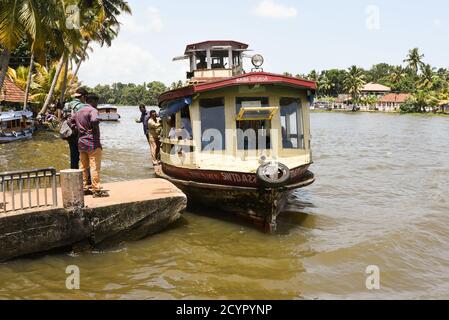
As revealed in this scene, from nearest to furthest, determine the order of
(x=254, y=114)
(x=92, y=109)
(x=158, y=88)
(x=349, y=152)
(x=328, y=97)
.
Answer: (x=92, y=109), (x=254, y=114), (x=349, y=152), (x=328, y=97), (x=158, y=88)

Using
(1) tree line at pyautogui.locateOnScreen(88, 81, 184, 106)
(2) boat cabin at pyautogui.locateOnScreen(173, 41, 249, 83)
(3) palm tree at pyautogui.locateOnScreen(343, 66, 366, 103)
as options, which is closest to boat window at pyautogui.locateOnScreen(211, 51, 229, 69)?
(2) boat cabin at pyautogui.locateOnScreen(173, 41, 249, 83)

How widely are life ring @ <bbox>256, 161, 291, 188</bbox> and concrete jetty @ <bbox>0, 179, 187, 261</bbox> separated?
4.65 feet

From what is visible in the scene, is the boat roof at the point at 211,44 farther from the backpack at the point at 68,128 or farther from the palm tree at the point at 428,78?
the palm tree at the point at 428,78

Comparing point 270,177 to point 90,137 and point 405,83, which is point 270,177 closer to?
point 90,137

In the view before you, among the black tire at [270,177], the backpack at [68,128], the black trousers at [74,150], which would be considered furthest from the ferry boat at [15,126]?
the black tire at [270,177]

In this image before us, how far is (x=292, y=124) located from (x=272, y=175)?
2126 millimetres

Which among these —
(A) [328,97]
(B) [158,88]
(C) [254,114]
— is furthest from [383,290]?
(B) [158,88]

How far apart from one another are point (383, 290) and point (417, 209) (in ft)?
16.7

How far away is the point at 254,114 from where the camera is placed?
28.5 feet

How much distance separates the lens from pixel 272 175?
764cm

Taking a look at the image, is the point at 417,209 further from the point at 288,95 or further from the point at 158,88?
the point at 158,88

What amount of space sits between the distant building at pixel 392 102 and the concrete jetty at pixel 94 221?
236ft

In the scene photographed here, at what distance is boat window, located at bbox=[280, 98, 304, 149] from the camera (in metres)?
9.21

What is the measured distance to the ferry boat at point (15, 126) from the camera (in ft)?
73.6
